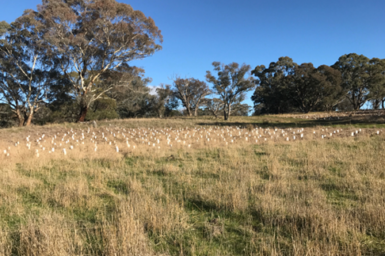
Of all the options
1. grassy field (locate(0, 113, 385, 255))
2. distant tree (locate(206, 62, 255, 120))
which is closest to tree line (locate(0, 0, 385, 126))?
distant tree (locate(206, 62, 255, 120))

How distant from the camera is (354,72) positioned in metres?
41.4

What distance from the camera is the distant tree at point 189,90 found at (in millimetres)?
42844

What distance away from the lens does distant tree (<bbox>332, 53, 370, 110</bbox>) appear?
4047 centimetres

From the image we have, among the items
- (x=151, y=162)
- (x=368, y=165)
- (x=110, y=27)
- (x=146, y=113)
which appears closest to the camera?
(x=368, y=165)

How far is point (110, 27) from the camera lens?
2192cm

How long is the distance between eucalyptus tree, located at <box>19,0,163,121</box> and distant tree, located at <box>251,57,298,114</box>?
1161 inches

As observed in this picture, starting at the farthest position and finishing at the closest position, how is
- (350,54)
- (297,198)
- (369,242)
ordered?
(350,54)
(297,198)
(369,242)

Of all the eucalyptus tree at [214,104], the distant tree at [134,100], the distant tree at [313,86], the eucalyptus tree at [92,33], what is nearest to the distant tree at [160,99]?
the distant tree at [134,100]

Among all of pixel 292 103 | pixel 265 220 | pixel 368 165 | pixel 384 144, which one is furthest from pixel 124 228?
pixel 292 103

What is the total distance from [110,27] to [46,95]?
12.2 metres

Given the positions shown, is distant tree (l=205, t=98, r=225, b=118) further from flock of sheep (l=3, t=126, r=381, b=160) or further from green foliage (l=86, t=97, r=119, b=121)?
flock of sheep (l=3, t=126, r=381, b=160)

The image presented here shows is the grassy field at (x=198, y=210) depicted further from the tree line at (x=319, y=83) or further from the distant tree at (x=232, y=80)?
the tree line at (x=319, y=83)

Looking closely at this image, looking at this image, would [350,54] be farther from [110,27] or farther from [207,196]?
[207,196]

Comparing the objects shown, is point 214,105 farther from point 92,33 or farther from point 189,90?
point 92,33
